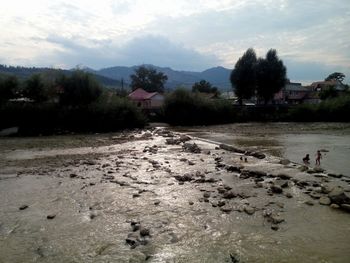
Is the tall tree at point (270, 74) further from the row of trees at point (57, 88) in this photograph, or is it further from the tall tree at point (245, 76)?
the row of trees at point (57, 88)

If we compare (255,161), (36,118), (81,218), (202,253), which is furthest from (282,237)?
(36,118)

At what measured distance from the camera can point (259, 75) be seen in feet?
246

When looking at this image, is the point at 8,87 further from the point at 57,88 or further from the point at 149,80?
the point at 149,80

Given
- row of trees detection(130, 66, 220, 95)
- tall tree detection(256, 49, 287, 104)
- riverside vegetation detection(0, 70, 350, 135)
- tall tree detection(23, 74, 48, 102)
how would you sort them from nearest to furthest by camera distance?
riverside vegetation detection(0, 70, 350, 135) < tall tree detection(23, 74, 48, 102) < tall tree detection(256, 49, 287, 104) < row of trees detection(130, 66, 220, 95)

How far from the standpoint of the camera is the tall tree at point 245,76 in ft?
247

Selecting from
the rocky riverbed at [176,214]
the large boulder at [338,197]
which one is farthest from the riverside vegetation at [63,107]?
the large boulder at [338,197]

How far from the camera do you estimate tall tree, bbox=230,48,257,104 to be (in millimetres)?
75250

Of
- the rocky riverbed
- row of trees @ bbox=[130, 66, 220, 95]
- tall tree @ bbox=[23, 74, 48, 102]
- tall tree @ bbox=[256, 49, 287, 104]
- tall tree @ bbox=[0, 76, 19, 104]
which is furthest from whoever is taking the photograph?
row of trees @ bbox=[130, 66, 220, 95]

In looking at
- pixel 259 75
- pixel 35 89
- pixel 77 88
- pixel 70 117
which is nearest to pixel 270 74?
pixel 259 75

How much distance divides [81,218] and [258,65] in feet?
226

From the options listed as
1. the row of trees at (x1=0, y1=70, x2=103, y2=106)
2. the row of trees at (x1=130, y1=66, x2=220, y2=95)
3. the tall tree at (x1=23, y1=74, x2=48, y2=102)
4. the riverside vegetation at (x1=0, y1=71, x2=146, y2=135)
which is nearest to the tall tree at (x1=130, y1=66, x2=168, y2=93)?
the row of trees at (x1=130, y1=66, x2=220, y2=95)

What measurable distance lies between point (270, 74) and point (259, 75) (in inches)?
84.5

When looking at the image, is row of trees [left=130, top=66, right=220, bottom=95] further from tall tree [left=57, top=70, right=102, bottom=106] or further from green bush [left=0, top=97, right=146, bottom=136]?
green bush [left=0, top=97, right=146, bottom=136]

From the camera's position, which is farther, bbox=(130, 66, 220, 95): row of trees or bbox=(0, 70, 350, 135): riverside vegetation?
bbox=(130, 66, 220, 95): row of trees
